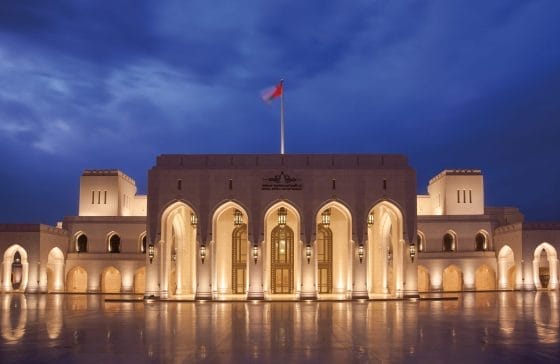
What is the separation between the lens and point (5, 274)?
174 ft

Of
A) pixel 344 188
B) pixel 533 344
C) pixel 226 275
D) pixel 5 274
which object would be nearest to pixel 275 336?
pixel 533 344

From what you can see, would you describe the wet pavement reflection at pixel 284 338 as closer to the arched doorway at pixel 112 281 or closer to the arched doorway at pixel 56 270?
the arched doorway at pixel 56 270

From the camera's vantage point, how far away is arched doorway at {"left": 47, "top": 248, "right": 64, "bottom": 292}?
5566cm

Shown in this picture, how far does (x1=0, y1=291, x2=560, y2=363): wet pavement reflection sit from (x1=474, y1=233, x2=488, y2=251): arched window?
3324 centimetres

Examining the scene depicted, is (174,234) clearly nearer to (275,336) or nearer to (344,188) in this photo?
(344,188)

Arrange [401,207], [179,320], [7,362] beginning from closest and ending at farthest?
[7,362] < [179,320] < [401,207]

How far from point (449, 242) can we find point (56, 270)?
3350cm

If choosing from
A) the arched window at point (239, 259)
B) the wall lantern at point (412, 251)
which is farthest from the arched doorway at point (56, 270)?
the wall lantern at point (412, 251)

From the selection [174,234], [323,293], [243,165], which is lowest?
[323,293]

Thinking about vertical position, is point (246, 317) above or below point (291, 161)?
below

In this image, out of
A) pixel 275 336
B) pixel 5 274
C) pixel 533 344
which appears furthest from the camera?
pixel 5 274

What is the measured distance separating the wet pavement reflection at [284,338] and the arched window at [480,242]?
33244 mm

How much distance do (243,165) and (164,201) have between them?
5.45 m

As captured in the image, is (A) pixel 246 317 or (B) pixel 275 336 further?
(A) pixel 246 317
